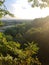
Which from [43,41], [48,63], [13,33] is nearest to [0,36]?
[48,63]

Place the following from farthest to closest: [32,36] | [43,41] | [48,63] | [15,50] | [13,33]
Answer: [13,33] < [32,36] < [43,41] < [48,63] < [15,50]

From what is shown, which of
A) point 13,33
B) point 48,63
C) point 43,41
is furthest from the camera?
point 13,33

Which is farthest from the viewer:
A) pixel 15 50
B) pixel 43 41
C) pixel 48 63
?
pixel 43 41

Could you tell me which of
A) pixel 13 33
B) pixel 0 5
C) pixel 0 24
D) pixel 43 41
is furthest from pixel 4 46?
pixel 13 33

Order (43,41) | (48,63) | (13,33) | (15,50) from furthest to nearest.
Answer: (13,33), (43,41), (48,63), (15,50)

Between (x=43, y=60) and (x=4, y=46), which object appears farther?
(x=43, y=60)

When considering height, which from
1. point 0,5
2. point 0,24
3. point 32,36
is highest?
point 0,5

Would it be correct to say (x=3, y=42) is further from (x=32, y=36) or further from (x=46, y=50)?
(x=32, y=36)

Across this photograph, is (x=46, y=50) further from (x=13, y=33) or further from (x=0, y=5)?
(x=13, y=33)

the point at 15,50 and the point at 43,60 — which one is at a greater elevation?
the point at 15,50
